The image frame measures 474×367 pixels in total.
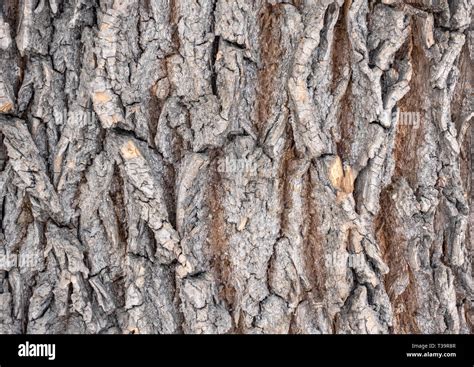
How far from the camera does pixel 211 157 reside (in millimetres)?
1522

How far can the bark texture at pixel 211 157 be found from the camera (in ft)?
4.84

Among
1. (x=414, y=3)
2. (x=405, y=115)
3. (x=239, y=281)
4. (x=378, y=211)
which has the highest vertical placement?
(x=414, y=3)

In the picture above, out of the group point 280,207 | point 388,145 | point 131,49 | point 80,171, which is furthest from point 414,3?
point 80,171

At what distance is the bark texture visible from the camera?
58.1 inches

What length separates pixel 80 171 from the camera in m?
1.50

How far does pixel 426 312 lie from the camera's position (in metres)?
1.62

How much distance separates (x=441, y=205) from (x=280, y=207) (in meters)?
0.54

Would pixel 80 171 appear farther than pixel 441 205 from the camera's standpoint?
No

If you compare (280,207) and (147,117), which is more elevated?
(147,117)

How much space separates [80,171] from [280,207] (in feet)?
2.05

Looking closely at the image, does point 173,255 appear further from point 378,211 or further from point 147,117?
point 378,211
